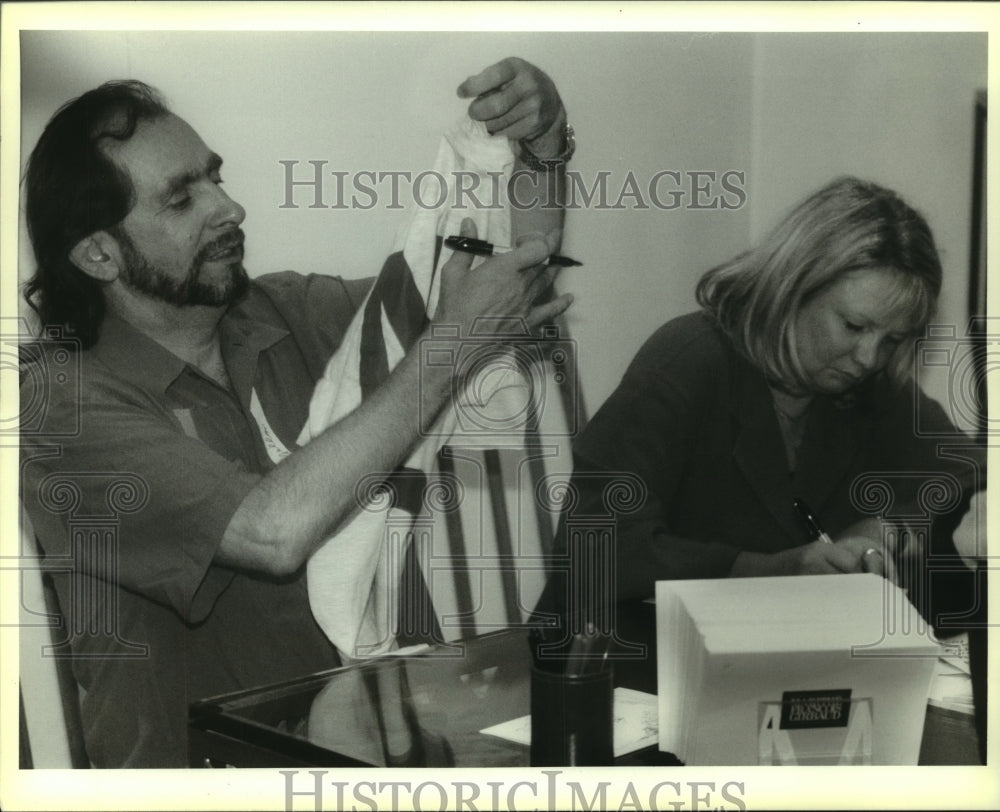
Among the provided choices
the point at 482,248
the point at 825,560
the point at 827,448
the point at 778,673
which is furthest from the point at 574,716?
the point at 482,248

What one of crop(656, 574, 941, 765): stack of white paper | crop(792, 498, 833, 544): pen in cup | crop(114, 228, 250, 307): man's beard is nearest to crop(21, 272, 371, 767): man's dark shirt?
crop(114, 228, 250, 307): man's beard

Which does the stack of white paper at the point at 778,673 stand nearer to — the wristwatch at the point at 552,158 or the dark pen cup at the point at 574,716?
the dark pen cup at the point at 574,716

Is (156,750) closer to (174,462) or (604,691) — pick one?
(174,462)

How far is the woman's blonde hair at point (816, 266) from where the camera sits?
6.61 ft

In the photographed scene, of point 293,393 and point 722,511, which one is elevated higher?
point 293,393

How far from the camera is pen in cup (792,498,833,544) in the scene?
204cm

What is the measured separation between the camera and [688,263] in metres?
2.02

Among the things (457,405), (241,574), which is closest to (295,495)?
(241,574)

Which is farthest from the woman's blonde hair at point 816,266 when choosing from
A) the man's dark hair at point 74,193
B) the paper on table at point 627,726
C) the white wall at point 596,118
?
the man's dark hair at point 74,193

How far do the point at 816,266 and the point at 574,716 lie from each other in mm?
906

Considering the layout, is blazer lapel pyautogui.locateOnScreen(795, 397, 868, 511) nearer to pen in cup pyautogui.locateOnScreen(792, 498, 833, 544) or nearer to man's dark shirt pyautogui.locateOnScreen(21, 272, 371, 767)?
pen in cup pyautogui.locateOnScreen(792, 498, 833, 544)

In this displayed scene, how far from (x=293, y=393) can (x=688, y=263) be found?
29.1 inches

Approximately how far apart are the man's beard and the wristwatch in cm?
52

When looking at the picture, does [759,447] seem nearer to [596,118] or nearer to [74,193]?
[596,118]
